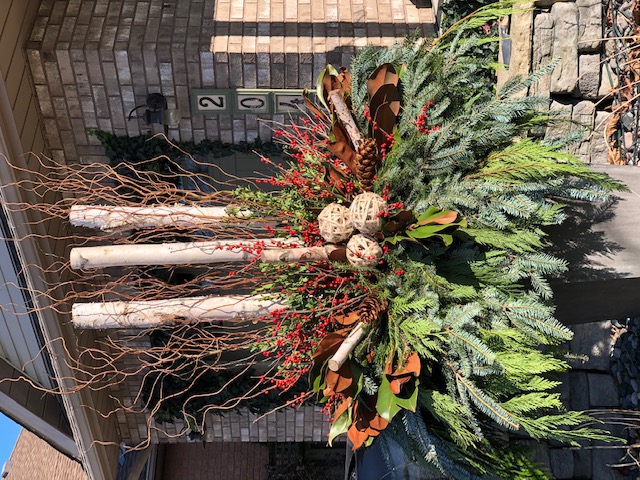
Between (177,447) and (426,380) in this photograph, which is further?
(177,447)

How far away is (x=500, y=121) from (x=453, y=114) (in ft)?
0.68

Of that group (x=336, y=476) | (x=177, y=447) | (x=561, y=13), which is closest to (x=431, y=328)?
(x=561, y=13)

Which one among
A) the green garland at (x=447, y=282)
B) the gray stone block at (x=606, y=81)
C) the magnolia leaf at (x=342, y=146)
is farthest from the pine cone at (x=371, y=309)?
the gray stone block at (x=606, y=81)

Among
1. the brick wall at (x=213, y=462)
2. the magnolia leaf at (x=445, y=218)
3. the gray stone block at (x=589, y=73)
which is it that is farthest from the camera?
the brick wall at (x=213, y=462)

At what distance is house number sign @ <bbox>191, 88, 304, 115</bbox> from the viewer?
12.3ft

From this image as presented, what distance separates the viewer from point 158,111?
371 cm

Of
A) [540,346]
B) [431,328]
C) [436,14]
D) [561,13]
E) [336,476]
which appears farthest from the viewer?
[336,476]

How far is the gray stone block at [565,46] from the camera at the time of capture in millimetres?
3359

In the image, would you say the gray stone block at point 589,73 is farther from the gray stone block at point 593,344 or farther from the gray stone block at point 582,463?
the gray stone block at point 582,463

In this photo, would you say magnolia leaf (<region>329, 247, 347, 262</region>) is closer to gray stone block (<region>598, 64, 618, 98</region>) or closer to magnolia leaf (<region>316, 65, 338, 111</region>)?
magnolia leaf (<region>316, 65, 338, 111</region>)

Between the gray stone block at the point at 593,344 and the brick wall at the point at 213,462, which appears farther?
the brick wall at the point at 213,462

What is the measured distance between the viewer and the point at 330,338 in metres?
2.24

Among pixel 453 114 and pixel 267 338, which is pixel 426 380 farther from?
pixel 453 114

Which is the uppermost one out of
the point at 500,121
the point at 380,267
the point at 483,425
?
the point at 500,121
